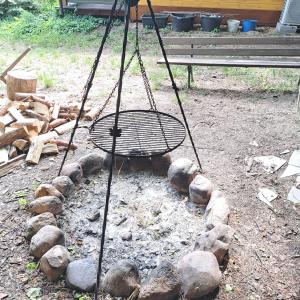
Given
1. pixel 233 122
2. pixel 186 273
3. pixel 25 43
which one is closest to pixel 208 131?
pixel 233 122

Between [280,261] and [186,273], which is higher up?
[186,273]

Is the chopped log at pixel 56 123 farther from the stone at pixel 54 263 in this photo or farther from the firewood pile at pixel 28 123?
the stone at pixel 54 263

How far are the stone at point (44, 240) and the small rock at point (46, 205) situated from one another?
30cm

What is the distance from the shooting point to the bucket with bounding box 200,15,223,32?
9.47m

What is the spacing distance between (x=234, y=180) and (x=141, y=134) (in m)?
1.07

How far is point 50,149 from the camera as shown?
13.4ft

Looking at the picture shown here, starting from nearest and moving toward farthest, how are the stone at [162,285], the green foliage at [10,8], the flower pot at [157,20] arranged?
the stone at [162,285] < the flower pot at [157,20] < the green foliage at [10,8]

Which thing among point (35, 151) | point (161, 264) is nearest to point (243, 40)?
point (35, 151)

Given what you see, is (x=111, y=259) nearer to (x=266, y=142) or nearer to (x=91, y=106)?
(x=266, y=142)

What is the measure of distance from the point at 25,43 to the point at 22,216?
6828 mm

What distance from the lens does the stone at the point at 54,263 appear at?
2.50 meters

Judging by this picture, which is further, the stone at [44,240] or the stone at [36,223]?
the stone at [36,223]

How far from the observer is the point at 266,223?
3.12 meters

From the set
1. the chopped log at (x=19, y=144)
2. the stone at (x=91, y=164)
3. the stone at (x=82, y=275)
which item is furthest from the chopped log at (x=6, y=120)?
the stone at (x=82, y=275)
